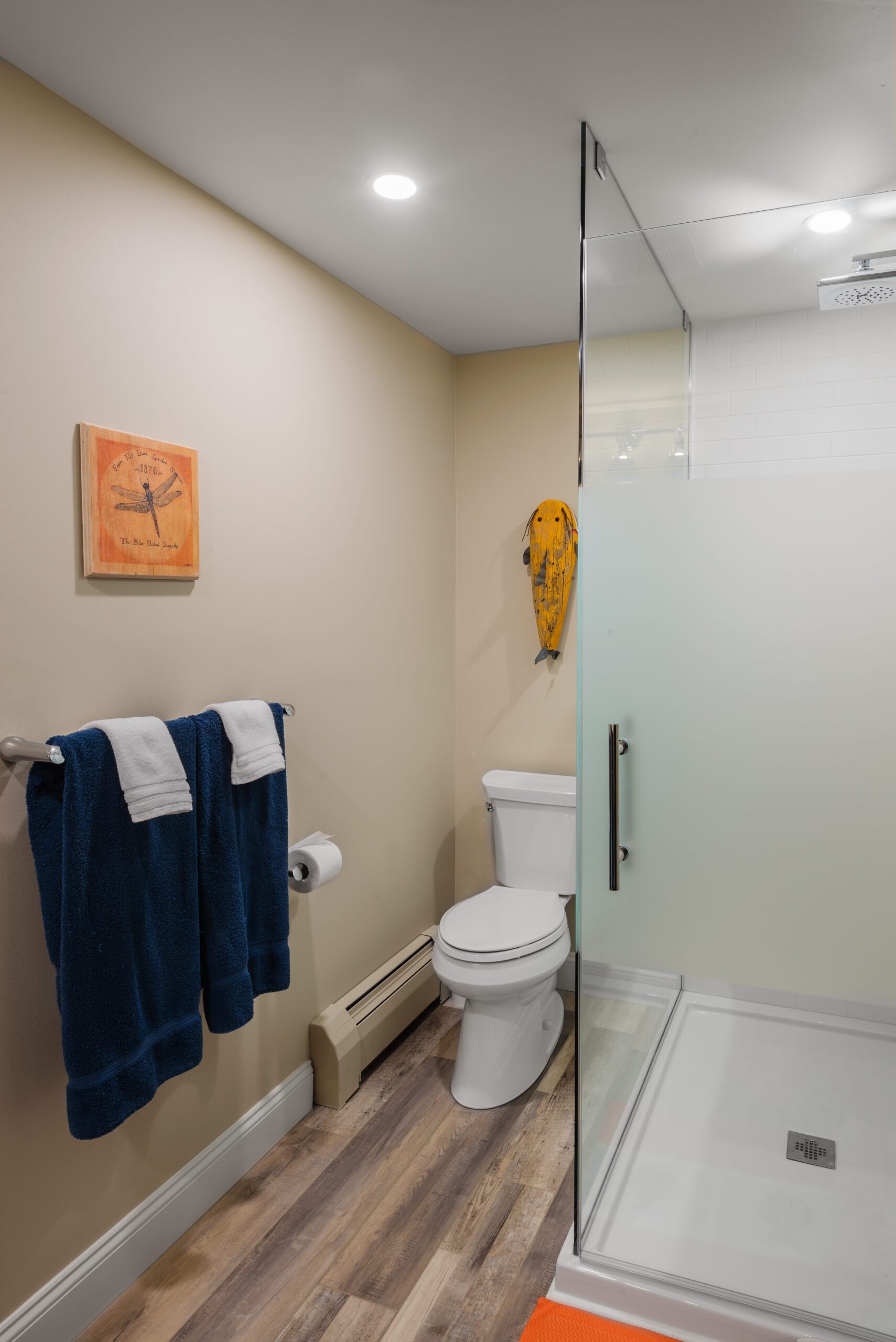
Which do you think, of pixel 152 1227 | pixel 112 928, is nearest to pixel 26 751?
pixel 112 928

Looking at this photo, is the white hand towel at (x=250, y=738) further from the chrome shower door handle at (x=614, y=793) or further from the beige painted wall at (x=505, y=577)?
the beige painted wall at (x=505, y=577)

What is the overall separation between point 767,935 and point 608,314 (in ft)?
4.51

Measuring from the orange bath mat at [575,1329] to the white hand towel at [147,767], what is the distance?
1.21 m

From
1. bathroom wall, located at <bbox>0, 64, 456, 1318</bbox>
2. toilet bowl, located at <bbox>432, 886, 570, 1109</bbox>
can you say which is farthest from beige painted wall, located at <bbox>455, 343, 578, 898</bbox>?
toilet bowl, located at <bbox>432, 886, 570, 1109</bbox>

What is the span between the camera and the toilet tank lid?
2879mm

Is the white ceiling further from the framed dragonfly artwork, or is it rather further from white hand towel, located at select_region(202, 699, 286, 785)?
white hand towel, located at select_region(202, 699, 286, 785)

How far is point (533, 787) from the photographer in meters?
2.97

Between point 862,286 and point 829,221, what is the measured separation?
0.14m

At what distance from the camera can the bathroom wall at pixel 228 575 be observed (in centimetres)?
156

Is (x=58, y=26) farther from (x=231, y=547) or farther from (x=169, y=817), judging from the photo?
(x=169, y=817)

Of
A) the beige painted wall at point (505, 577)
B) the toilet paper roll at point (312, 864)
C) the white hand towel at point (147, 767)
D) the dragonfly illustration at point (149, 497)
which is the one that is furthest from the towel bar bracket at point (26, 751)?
the beige painted wall at point (505, 577)

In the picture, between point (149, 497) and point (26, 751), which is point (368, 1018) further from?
point (149, 497)

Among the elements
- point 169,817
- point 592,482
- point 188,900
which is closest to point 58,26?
point 592,482

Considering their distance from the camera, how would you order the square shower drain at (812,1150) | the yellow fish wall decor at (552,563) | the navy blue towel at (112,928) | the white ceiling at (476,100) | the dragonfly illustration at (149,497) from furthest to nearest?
the yellow fish wall decor at (552,563)
the square shower drain at (812,1150)
the dragonfly illustration at (149,497)
the navy blue towel at (112,928)
the white ceiling at (476,100)
